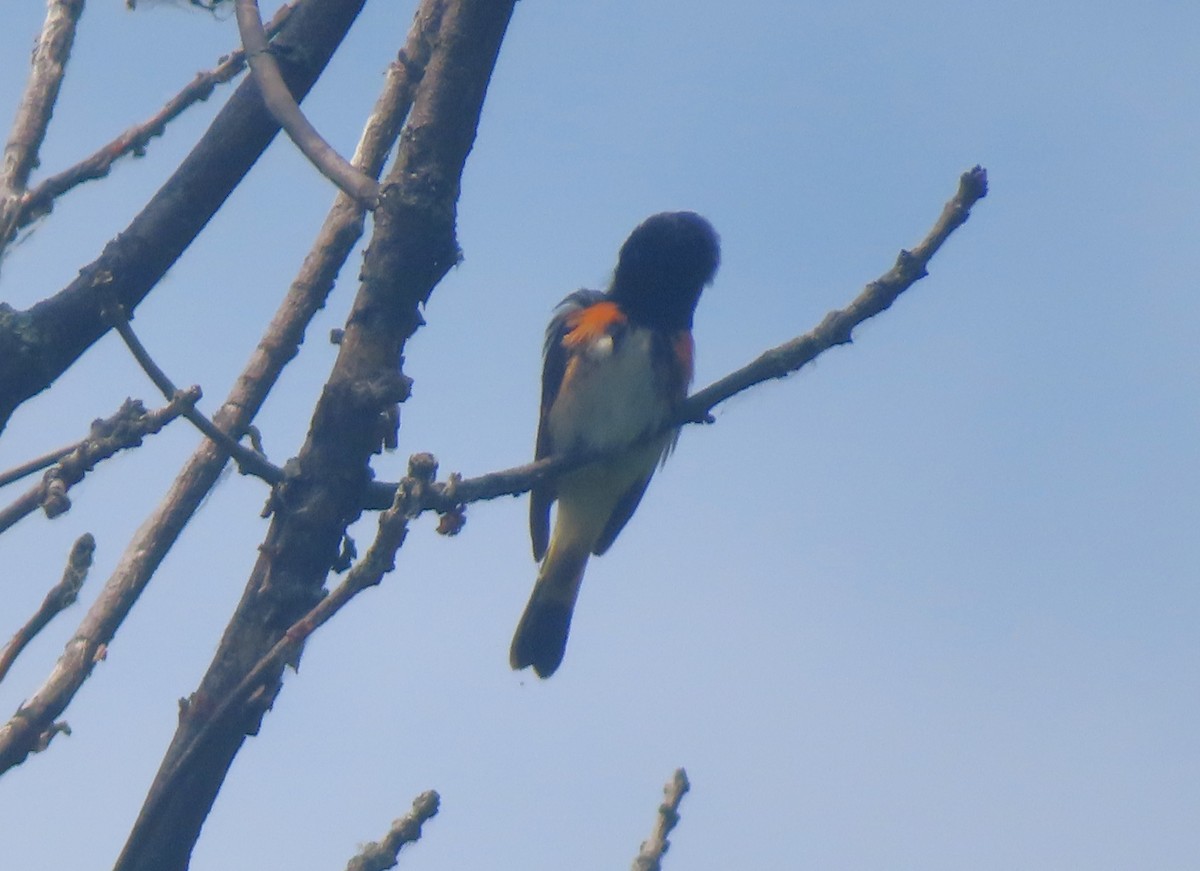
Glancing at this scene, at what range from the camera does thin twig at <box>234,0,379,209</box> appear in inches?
94.3

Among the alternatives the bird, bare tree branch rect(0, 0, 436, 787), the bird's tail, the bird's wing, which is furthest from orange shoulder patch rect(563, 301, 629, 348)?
bare tree branch rect(0, 0, 436, 787)

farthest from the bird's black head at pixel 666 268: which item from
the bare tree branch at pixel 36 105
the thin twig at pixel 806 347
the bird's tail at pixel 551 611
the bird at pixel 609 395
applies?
the bare tree branch at pixel 36 105

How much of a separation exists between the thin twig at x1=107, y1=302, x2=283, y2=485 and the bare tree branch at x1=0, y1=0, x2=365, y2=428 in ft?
0.17

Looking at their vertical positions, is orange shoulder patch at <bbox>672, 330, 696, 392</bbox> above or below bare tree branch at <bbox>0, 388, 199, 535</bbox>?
above

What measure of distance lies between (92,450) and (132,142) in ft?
3.81

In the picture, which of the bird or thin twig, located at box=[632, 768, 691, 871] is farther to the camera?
the bird

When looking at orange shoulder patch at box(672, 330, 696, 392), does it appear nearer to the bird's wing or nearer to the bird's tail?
the bird's wing

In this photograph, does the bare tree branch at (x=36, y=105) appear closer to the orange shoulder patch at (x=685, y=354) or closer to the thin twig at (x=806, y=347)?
the thin twig at (x=806, y=347)

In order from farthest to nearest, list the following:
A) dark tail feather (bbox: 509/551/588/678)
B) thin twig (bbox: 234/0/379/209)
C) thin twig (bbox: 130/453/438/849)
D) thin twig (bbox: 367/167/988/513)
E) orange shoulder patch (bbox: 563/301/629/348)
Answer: dark tail feather (bbox: 509/551/588/678) → orange shoulder patch (bbox: 563/301/629/348) → thin twig (bbox: 367/167/988/513) → thin twig (bbox: 234/0/379/209) → thin twig (bbox: 130/453/438/849)

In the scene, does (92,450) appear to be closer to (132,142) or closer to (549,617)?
(132,142)

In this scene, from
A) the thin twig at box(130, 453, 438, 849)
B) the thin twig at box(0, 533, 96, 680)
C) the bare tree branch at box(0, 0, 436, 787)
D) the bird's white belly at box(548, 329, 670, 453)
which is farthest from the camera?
the bird's white belly at box(548, 329, 670, 453)

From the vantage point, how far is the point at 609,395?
490 cm

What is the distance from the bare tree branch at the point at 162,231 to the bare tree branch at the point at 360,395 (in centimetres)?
45

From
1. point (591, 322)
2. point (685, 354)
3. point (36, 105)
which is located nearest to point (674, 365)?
point (685, 354)
